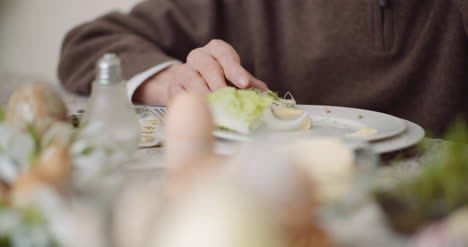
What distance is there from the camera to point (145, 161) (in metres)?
0.56

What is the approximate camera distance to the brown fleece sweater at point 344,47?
48.2 inches

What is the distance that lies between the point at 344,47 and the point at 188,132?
0.96m

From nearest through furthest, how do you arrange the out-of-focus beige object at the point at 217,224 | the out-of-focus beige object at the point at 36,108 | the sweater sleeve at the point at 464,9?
the out-of-focus beige object at the point at 217,224
the out-of-focus beige object at the point at 36,108
the sweater sleeve at the point at 464,9

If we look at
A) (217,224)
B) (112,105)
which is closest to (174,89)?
(112,105)

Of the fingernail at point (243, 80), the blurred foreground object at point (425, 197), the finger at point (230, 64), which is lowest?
the fingernail at point (243, 80)

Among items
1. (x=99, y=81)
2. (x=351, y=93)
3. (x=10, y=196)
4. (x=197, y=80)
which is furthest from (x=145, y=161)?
(x=351, y=93)

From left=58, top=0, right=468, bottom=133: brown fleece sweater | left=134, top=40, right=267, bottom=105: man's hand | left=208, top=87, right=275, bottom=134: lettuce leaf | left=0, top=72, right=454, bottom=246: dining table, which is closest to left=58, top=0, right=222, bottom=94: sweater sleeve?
left=58, top=0, right=468, bottom=133: brown fleece sweater

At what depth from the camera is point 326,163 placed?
348 mm

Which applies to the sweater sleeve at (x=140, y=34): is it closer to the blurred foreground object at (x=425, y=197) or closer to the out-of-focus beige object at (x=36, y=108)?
the out-of-focus beige object at (x=36, y=108)

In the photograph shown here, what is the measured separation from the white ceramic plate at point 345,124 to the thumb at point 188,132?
0.60 feet

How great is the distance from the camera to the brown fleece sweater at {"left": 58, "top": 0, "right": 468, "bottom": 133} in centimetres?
122

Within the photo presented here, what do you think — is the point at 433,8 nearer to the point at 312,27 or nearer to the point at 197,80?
the point at 312,27

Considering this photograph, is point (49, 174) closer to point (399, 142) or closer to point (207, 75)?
point (399, 142)

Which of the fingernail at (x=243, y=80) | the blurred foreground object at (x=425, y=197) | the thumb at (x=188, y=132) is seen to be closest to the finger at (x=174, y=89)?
the fingernail at (x=243, y=80)
